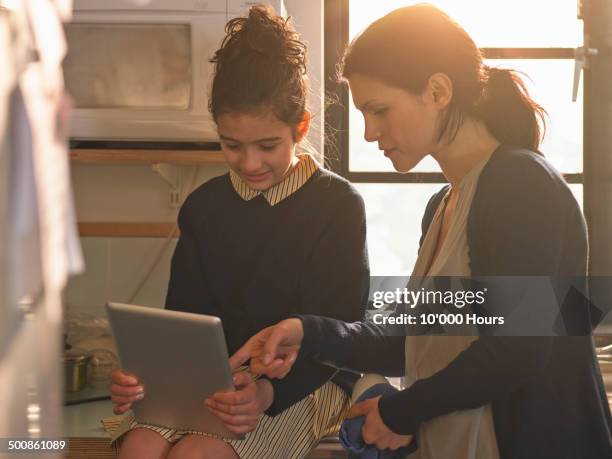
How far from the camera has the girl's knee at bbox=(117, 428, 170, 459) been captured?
115cm

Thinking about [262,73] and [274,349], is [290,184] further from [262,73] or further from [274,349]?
[274,349]

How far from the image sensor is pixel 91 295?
6.97 ft

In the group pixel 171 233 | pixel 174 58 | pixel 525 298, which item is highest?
pixel 174 58

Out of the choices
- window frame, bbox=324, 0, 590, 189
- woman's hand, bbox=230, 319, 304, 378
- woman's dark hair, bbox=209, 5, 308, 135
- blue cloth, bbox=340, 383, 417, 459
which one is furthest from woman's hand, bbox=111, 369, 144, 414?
window frame, bbox=324, 0, 590, 189

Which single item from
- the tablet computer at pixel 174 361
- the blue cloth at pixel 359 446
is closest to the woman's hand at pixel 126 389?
the tablet computer at pixel 174 361

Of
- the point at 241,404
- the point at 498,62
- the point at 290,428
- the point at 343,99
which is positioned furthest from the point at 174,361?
the point at 498,62

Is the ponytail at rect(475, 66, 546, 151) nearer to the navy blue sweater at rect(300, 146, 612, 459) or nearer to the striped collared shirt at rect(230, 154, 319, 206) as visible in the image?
the navy blue sweater at rect(300, 146, 612, 459)

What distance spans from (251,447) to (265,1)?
99cm

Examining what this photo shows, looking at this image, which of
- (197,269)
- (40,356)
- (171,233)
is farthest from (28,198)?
(171,233)

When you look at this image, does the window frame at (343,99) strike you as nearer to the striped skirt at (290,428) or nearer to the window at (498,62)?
the window at (498,62)

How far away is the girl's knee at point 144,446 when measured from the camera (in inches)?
45.4

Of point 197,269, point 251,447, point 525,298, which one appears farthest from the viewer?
point 197,269

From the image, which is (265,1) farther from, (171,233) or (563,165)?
(563,165)

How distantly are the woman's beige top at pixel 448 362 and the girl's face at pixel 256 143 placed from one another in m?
0.34
